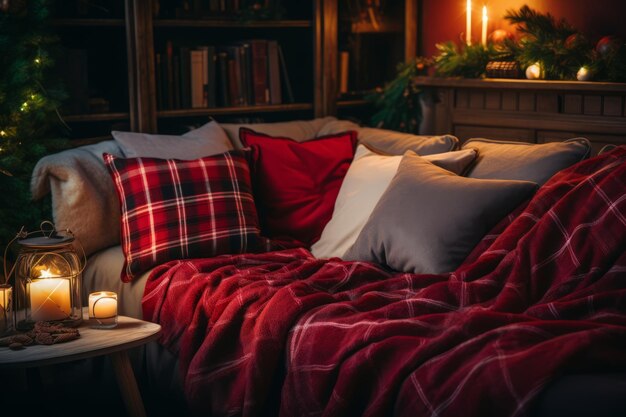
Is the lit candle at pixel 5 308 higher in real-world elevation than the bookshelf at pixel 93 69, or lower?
lower

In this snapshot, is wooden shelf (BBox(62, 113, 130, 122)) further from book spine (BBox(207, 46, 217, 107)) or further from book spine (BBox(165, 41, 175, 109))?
book spine (BBox(207, 46, 217, 107))

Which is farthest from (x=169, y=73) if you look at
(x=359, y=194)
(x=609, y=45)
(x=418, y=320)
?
(x=418, y=320)

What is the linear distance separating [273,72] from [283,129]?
528 mm

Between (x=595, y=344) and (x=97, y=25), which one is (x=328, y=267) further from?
(x=97, y=25)

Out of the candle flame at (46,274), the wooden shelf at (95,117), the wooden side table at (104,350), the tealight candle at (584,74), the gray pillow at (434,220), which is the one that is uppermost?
the tealight candle at (584,74)

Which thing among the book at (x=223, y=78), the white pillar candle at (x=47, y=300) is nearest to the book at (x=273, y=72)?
the book at (x=223, y=78)

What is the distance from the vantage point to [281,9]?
4.04 metres

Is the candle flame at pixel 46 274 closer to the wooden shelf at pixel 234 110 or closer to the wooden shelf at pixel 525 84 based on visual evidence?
the wooden shelf at pixel 234 110

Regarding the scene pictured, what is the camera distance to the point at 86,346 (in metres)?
2.27

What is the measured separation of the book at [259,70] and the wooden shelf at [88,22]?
2.17ft

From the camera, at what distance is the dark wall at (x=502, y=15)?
357cm

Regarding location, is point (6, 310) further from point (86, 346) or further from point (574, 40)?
point (574, 40)

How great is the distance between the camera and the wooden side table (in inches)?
86.0

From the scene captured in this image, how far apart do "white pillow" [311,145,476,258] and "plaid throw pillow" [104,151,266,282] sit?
0.83ft
